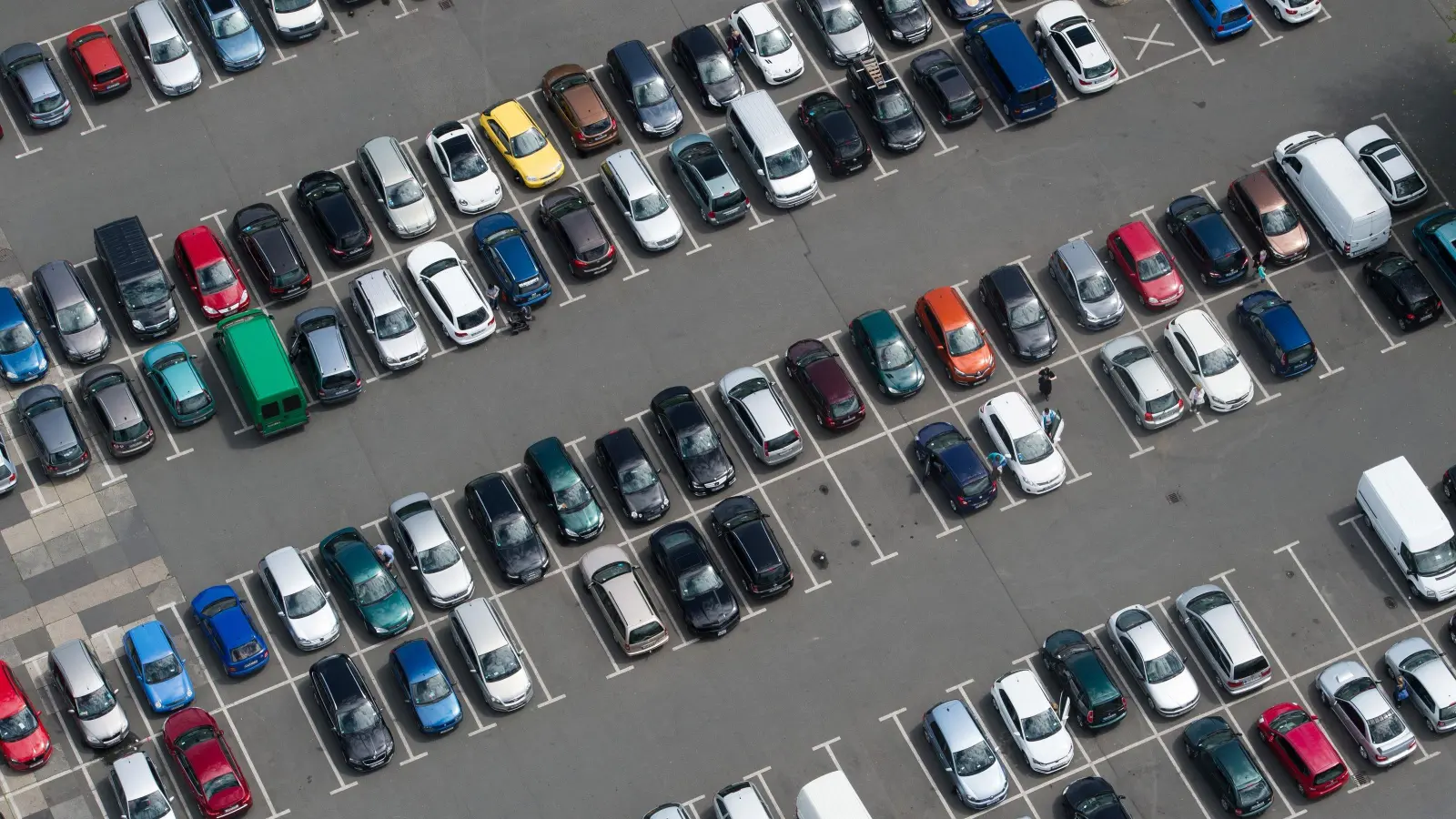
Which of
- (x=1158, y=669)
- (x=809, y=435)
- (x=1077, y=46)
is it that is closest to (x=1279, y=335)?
(x=1158, y=669)

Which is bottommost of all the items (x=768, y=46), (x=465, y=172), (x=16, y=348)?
(x=768, y=46)

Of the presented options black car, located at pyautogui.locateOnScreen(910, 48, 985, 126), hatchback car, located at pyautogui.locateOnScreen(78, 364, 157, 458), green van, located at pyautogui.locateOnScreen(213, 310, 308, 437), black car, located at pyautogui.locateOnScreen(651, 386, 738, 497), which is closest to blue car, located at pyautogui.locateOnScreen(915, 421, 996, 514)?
black car, located at pyautogui.locateOnScreen(651, 386, 738, 497)

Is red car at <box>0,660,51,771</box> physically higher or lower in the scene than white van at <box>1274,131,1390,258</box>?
higher

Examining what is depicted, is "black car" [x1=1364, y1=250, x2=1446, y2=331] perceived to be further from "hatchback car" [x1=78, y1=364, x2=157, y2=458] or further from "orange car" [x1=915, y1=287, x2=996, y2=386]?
"hatchback car" [x1=78, y1=364, x2=157, y2=458]

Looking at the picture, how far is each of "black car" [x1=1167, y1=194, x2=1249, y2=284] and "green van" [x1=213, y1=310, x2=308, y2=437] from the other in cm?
3448

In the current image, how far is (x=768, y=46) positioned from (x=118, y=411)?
29.9 metres

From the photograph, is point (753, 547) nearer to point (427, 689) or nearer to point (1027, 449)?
point (1027, 449)

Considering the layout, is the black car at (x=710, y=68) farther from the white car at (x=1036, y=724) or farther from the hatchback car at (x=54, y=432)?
the hatchback car at (x=54, y=432)

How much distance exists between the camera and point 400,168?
10606 cm

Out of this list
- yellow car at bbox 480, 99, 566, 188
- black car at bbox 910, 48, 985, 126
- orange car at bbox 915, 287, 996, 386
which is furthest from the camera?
black car at bbox 910, 48, 985, 126

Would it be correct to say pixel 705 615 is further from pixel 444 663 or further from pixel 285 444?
pixel 285 444

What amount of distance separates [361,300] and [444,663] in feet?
48.8

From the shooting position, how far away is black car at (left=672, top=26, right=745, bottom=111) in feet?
358

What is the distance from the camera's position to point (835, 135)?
352ft
